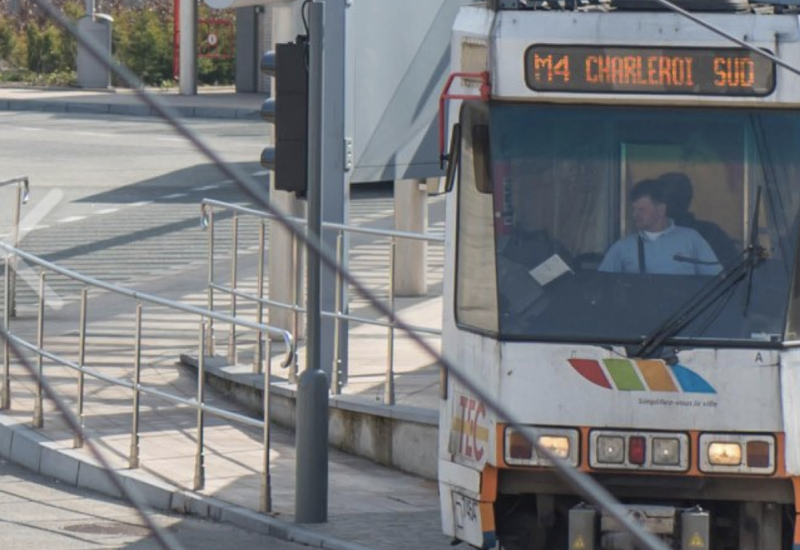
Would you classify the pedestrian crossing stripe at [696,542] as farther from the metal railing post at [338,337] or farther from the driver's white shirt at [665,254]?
the metal railing post at [338,337]

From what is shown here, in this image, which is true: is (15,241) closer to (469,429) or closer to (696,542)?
(469,429)

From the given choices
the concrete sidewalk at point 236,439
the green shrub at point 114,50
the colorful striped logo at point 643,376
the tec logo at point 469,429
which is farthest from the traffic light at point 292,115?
the green shrub at point 114,50

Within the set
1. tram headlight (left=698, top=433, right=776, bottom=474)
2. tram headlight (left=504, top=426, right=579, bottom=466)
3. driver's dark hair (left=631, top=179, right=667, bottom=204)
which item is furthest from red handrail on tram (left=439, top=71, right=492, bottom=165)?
tram headlight (left=698, top=433, right=776, bottom=474)

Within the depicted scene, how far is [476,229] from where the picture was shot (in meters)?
8.34

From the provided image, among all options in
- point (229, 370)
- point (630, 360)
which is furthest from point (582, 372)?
point (229, 370)

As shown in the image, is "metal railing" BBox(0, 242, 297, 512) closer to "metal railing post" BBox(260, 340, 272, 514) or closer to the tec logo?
"metal railing post" BBox(260, 340, 272, 514)

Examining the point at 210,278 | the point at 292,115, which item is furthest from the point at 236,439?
the point at 292,115

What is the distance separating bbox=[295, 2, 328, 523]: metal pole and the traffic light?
0.05 m

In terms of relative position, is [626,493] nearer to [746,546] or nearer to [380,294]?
[746,546]

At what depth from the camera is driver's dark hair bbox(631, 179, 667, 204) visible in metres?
8.15

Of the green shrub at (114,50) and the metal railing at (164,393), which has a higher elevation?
the green shrub at (114,50)

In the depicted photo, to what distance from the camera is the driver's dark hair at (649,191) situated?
8148 millimetres

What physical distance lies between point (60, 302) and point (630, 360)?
1004 cm

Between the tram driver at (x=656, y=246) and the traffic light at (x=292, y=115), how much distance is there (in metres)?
2.60
